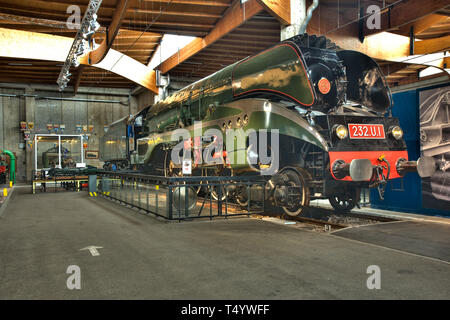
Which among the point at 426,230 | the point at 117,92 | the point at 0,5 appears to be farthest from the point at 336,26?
the point at 117,92

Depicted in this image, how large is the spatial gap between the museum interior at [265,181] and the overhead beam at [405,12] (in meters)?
0.05

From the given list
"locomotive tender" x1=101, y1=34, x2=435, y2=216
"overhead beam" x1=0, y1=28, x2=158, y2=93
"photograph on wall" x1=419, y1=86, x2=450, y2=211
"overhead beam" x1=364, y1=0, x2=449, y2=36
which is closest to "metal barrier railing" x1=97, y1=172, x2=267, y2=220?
"locomotive tender" x1=101, y1=34, x2=435, y2=216

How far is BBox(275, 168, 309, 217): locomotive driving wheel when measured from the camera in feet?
21.8

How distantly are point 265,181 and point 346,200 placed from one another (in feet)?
6.04

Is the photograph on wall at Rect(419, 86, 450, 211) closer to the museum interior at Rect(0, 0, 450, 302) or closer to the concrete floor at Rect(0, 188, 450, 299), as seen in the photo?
the museum interior at Rect(0, 0, 450, 302)

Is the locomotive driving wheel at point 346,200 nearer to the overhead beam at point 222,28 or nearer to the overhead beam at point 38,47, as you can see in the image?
the overhead beam at point 222,28

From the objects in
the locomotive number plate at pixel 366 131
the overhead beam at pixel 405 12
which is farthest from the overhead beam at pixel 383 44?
the locomotive number plate at pixel 366 131

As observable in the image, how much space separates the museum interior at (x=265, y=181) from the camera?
3.62 m

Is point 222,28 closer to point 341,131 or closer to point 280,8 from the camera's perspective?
point 280,8

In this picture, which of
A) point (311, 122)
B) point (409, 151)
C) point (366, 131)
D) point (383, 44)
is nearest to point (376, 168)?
point (366, 131)

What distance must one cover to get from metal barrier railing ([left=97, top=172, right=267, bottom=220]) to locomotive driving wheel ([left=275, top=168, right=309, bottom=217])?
0.60 metres

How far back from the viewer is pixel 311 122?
6176mm

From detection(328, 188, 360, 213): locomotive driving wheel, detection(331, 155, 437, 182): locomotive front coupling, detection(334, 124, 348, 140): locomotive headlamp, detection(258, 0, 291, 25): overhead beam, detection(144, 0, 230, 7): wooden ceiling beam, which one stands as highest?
detection(144, 0, 230, 7): wooden ceiling beam
